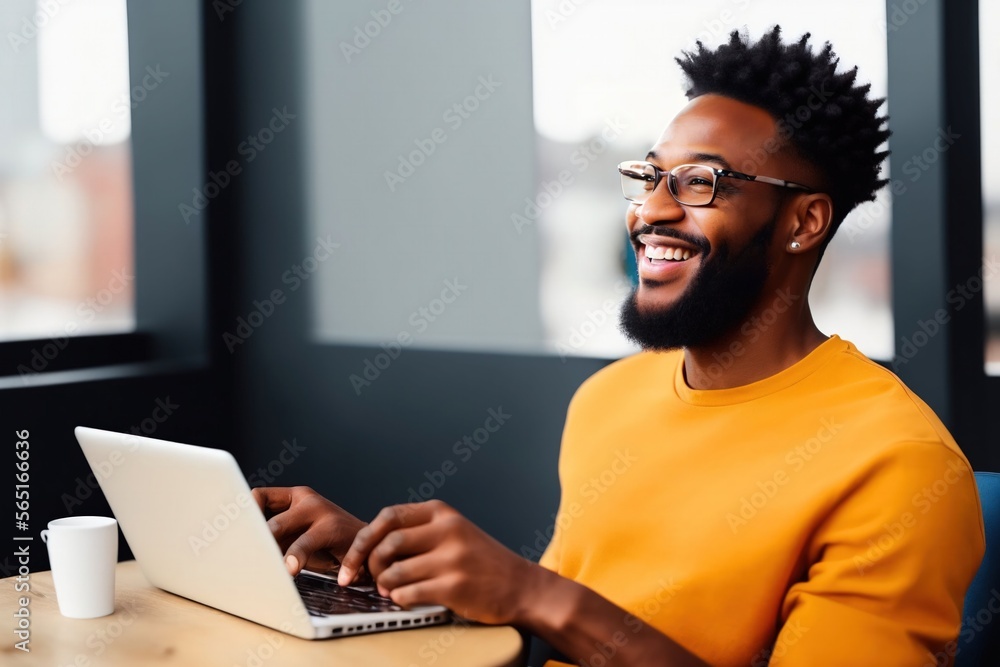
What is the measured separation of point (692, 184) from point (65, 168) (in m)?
2.34

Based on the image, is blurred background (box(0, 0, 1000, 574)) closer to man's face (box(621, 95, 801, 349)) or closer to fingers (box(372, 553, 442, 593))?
man's face (box(621, 95, 801, 349))

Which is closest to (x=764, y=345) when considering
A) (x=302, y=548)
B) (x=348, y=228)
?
(x=302, y=548)

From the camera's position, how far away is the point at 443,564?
1.27 m

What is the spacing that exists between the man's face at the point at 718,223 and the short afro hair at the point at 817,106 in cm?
3

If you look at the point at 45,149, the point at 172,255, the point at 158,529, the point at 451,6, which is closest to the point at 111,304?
the point at 172,255

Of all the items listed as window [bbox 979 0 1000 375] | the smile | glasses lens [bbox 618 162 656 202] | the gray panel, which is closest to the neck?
the smile

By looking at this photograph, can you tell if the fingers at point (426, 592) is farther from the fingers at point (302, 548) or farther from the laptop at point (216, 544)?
the fingers at point (302, 548)

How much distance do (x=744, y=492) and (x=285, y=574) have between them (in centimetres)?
63

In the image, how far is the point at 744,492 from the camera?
146 cm

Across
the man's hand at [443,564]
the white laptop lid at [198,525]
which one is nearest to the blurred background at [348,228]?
the man's hand at [443,564]

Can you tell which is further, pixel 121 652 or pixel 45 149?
pixel 45 149

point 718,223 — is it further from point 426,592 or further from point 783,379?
point 426,592

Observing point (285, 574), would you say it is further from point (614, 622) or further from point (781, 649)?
point (781, 649)

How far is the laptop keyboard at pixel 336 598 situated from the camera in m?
1.30
